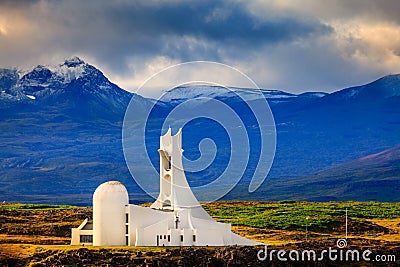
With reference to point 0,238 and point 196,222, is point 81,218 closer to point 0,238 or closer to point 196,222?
point 0,238

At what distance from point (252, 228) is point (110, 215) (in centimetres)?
2958

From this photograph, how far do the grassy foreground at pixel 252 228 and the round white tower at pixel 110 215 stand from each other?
8.62 ft

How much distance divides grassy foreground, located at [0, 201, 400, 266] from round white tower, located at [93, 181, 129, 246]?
2.63 metres

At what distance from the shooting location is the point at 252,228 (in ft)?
318

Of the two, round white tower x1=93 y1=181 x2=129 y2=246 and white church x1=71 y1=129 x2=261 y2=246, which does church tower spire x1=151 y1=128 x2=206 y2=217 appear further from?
round white tower x1=93 y1=181 x2=129 y2=246

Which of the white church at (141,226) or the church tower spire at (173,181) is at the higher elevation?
the church tower spire at (173,181)

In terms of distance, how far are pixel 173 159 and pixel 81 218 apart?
103 feet

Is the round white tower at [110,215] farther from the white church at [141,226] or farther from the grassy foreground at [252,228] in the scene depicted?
the grassy foreground at [252,228]

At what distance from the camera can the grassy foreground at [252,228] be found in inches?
2655

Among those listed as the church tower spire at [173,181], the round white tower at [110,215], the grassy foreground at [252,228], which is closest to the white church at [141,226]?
the round white tower at [110,215]

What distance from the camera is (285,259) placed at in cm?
6831

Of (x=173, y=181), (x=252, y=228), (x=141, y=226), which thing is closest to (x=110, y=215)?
(x=141, y=226)

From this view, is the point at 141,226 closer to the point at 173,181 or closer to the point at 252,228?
the point at 173,181

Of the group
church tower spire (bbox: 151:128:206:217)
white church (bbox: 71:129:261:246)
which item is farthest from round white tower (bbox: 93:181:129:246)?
church tower spire (bbox: 151:128:206:217)
